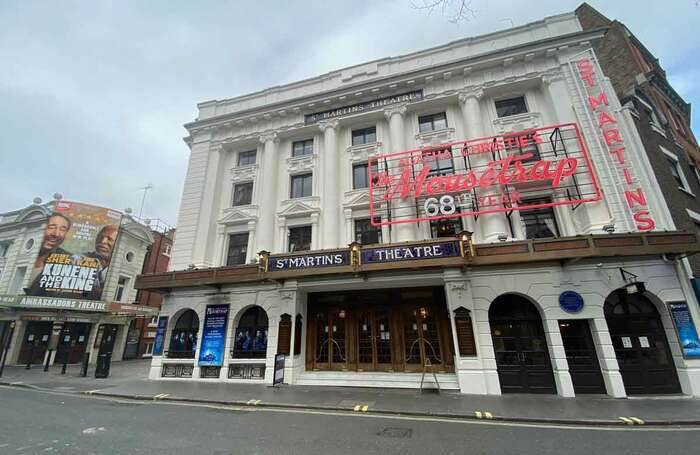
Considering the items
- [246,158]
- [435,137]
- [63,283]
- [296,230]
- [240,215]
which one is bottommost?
[63,283]

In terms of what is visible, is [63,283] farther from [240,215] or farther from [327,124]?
[327,124]

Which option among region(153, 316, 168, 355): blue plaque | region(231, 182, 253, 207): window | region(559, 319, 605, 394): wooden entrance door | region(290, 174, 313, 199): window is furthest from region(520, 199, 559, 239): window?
region(153, 316, 168, 355): blue plaque

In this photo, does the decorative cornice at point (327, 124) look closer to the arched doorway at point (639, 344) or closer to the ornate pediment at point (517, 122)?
the ornate pediment at point (517, 122)

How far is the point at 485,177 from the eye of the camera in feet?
41.5

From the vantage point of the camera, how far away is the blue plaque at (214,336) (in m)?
13.3

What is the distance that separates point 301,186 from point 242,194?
3.80 m

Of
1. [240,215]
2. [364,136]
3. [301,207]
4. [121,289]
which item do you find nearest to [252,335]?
[240,215]

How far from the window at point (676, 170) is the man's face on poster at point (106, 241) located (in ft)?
118

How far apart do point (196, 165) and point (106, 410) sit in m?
13.5

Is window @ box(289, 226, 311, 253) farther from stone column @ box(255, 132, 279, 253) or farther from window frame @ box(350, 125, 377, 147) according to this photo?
window frame @ box(350, 125, 377, 147)

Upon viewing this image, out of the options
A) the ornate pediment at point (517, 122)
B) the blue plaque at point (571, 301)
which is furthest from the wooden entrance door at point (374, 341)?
the ornate pediment at point (517, 122)

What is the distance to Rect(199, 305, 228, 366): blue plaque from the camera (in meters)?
13.3

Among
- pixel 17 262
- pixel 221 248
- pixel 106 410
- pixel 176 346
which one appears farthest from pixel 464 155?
pixel 17 262

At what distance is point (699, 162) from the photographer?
16328mm
